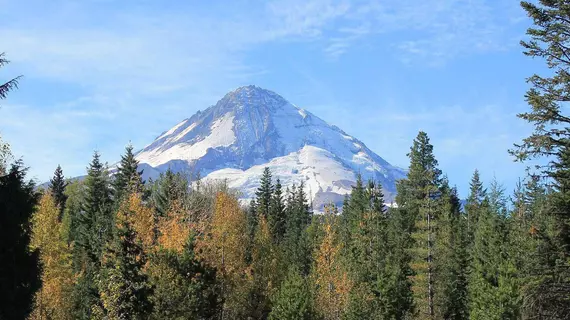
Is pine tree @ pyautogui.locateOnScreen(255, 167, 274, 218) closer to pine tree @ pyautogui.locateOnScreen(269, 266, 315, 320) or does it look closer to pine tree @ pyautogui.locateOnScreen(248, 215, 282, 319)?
pine tree @ pyautogui.locateOnScreen(248, 215, 282, 319)

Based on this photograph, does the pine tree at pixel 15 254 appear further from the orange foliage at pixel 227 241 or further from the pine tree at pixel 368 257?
the pine tree at pixel 368 257

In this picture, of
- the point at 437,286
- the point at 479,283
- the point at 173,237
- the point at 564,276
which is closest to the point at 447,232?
the point at 437,286

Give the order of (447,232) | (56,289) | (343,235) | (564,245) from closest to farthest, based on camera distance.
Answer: (564,245), (56,289), (447,232), (343,235)

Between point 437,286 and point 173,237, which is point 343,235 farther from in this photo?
point 173,237

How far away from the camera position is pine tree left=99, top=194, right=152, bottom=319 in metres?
27.3

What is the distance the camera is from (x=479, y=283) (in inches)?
1823

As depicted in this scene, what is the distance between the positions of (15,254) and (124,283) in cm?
517

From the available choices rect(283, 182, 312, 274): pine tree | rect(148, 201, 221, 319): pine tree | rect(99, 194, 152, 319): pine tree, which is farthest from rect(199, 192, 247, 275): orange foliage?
rect(283, 182, 312, 274): pine tree

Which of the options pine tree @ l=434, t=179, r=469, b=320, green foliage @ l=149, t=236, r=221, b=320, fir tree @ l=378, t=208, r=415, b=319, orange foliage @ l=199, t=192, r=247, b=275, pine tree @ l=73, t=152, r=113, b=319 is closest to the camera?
green foliage @ l=149, t=236, r=221, b=320

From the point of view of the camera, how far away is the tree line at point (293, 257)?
18.1m

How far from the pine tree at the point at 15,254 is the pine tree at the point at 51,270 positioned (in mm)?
18633

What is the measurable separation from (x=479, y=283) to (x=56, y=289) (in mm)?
32977

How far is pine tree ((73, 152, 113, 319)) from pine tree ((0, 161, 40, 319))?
13299mm

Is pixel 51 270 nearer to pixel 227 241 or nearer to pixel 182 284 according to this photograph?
pixel 227 241
